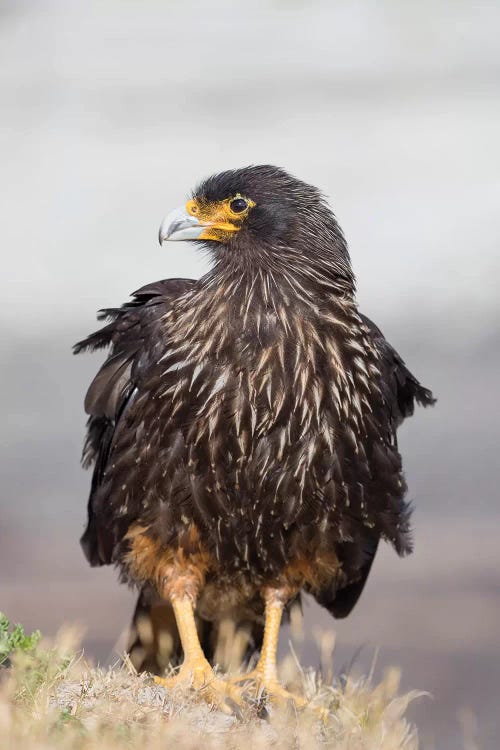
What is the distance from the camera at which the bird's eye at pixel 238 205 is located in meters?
4.61

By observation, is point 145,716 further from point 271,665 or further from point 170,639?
point 170,639

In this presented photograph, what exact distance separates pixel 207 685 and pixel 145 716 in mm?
626

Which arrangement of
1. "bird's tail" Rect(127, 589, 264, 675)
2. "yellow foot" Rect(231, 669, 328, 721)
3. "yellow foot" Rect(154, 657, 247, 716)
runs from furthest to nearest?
1. "bird's tail" Rect(127, 589, 264, 675)
2. "yellow foot" Rect(231, 669, 328, 721)
3. "yellow foot" Rect(154, 657, 247, 716)

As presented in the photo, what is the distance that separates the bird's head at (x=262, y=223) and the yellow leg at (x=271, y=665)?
1468mm

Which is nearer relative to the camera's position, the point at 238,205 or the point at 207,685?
the point at 207,685

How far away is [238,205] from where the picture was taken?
4.62 metres

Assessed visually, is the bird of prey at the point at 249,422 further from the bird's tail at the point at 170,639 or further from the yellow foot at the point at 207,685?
the bird's tail at the point at 170,639

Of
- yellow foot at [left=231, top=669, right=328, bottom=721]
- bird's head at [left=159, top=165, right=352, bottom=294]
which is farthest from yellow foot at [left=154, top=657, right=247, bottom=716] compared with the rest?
bird's head at [left=159, top=165, right=352, bottom=294]

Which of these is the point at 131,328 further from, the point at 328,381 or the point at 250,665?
the point at 250,665

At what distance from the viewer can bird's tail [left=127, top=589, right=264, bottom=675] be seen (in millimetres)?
5242

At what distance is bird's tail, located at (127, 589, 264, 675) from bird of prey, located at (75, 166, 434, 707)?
372 millimetres

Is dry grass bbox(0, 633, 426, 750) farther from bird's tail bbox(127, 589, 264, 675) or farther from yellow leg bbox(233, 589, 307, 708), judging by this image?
bird's tail bbox(127, 589, 264, 675)

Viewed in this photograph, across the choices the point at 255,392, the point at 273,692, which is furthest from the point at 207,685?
the point at 255,392

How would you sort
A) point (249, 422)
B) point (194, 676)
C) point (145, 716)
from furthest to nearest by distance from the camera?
point (194, 676) < point (249, 422) < point (145, 716)
